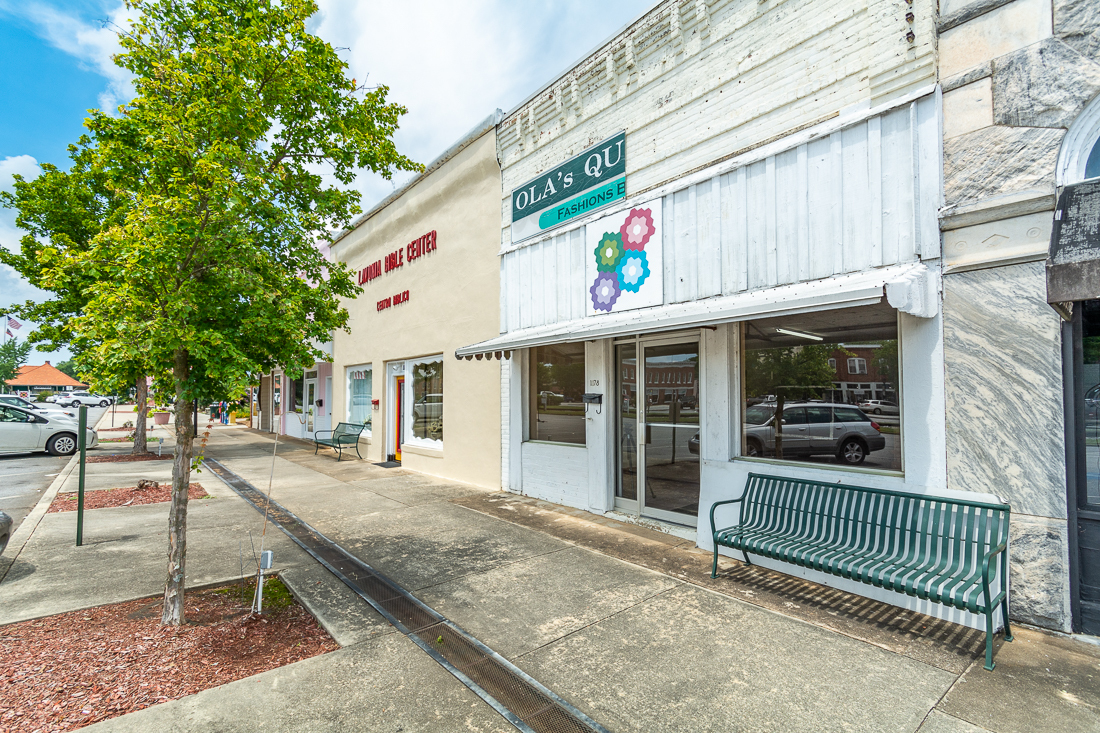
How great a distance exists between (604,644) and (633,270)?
4.59 metres

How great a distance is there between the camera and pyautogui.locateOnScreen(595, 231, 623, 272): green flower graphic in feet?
23.3

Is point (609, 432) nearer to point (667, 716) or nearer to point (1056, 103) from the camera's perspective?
point (667, 716)

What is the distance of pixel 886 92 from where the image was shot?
4703 millimetres

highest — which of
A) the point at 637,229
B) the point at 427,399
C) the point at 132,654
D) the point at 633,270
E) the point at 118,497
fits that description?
the point at 637,229

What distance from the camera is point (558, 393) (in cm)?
840

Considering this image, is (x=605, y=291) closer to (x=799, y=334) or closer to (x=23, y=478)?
(x=799, y=334)

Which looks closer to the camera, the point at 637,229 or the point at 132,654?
the point at 132,654

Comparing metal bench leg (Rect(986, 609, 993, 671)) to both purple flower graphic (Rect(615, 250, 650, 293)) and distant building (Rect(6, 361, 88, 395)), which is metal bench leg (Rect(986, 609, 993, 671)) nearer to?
purple flower graphic (Rect(615, 250, 650, 293))

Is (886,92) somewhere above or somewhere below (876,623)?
above

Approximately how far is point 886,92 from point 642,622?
506cm

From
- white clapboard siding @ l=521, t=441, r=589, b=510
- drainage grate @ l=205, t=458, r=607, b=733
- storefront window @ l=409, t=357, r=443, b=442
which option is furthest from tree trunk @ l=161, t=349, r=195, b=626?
storefront window @ l=409, t=357, r=443, b=442

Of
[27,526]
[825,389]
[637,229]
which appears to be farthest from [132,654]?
[637,229]

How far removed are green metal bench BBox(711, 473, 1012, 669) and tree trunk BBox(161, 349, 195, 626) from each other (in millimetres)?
4422

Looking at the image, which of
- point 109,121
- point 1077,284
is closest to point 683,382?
point 1077,284
